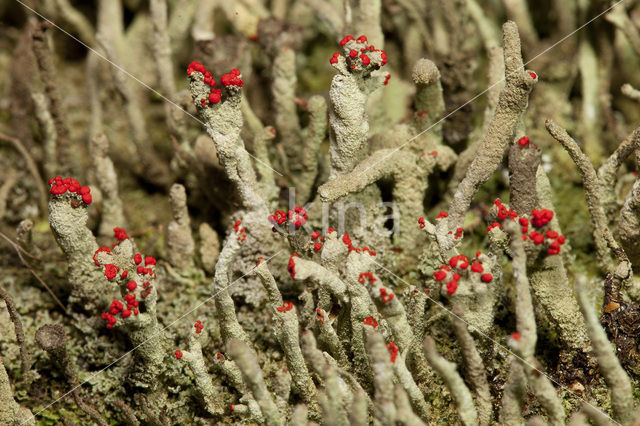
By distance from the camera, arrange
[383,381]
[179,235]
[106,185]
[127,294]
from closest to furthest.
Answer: [383,381], [127,294], [179,235], [106,185]

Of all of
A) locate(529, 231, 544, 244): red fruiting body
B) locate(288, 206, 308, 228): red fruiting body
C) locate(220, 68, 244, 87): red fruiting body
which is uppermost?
locate(220, 68, 244, 87): red fruiting body

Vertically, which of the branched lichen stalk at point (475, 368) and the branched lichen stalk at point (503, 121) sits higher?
the branched lichen stalk at point (503, 121)

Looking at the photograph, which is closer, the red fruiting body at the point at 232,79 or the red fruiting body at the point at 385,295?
the red fruiting body at the point at 385,295

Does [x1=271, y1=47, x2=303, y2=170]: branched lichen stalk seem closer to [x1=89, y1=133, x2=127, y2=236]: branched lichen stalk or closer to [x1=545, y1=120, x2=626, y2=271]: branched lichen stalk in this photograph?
[x1=89, y1=133, x2=127, y2=236]: branched lichen stalk

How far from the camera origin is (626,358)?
2.42m

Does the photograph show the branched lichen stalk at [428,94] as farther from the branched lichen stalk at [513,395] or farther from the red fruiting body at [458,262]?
the branched lichen stalk at [513,395]

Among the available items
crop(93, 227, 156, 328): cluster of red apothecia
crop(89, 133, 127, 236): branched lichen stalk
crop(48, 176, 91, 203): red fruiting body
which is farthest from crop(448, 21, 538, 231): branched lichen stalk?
crop(89, 133, 127, 236): branched lichen stalk

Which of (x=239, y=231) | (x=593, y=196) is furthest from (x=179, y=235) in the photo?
(x=593, y=196)

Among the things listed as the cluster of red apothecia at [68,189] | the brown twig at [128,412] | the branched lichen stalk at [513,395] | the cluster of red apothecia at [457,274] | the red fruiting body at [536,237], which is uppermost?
the cluster of red apothecia at [68,189]

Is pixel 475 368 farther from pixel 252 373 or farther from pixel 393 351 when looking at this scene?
pixel 252 373

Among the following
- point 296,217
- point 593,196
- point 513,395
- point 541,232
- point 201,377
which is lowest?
point 513,395

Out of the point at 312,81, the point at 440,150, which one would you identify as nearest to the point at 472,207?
the point at 440,150

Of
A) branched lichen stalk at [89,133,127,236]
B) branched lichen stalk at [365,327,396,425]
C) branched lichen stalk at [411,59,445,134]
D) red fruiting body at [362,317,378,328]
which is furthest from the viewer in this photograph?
branched lichen stalk at [89,133,127,236]

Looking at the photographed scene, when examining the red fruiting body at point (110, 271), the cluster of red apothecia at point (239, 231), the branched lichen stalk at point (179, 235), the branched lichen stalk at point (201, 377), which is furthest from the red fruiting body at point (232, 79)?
the branched lichen stalk at point (201, 377)
